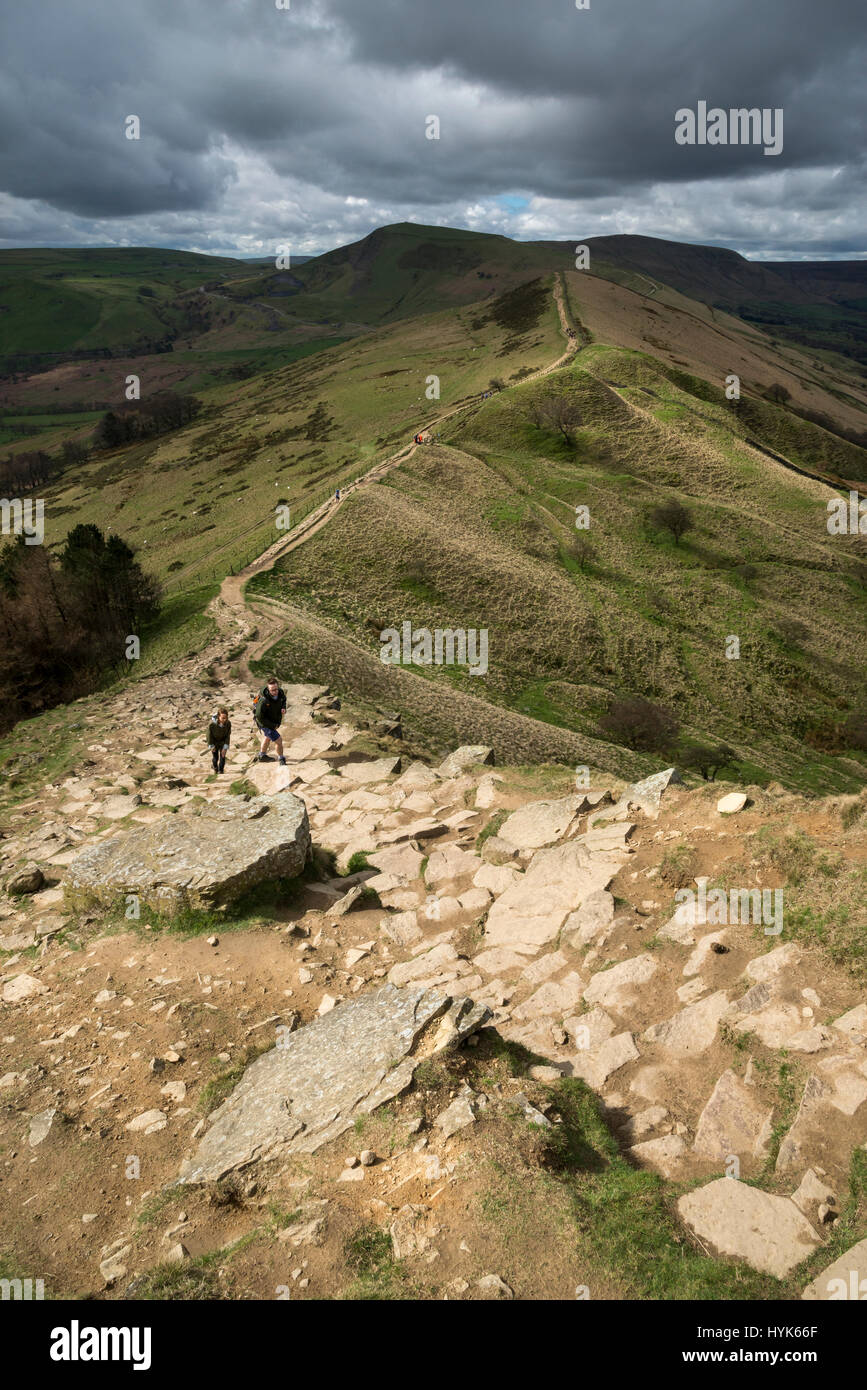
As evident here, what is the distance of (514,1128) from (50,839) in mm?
12857

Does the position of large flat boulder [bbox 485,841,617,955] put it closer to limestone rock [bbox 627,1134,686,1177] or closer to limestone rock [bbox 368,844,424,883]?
limestone rock [bbox 368,844,424,883]

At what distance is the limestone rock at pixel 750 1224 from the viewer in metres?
6.46

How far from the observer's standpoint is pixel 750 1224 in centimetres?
674

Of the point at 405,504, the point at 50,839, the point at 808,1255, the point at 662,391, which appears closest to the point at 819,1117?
the point at 808,1255

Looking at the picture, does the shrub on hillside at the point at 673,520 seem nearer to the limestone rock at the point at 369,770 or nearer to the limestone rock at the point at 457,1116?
the limestone rock at the point at 369,770

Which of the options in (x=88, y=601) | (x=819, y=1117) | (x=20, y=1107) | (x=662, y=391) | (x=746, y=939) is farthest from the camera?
(x=662, y=391)

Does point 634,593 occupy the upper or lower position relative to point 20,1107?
upper

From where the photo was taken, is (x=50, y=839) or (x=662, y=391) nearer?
(x=50, y=839)

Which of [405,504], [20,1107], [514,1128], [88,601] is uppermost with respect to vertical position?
[405,504]

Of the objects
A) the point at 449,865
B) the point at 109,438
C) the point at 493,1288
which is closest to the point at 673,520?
the point at 449,865

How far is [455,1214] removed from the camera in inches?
264

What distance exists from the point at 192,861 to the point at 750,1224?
993 cm

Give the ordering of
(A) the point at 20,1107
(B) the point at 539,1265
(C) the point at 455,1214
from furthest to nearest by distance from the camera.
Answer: (A) the point at 20,1107, (C) the point at 455,1214, (B) the point at 539,1265

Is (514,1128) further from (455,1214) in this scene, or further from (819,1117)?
(819,1117)
